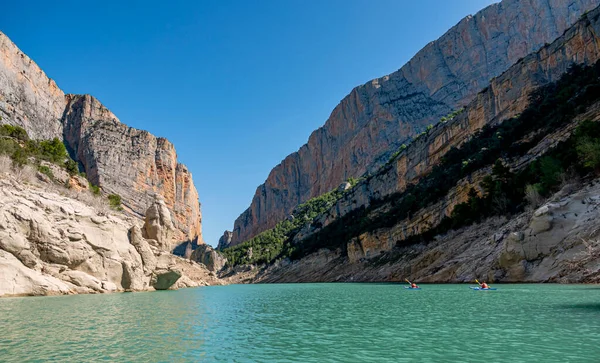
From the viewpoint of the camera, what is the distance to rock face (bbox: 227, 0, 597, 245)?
119 metres

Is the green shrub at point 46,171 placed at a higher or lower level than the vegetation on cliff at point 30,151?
lower

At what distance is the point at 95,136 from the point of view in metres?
111

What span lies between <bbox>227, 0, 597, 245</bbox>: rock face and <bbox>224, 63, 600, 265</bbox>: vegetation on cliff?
195ft

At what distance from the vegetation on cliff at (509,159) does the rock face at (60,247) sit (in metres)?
40.8

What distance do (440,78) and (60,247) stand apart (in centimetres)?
12797

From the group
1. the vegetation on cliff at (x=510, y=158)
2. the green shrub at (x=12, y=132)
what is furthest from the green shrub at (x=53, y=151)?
the vegetation on cliff at (x=510, y=158)

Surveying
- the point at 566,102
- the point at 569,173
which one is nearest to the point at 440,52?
the point at 566,102

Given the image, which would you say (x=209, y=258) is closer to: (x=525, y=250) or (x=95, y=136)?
(x=95, y=136)

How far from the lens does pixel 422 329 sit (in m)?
12.8

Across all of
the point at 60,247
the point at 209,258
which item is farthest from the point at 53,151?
the point at 209,258

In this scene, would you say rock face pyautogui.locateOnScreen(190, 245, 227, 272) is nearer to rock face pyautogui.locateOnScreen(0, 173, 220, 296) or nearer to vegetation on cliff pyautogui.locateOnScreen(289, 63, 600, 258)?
vegetation on cliff pyautogui.locateOnScreen(289, 63, 600, 258)

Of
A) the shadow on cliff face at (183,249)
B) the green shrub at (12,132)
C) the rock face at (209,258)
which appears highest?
the green shrub at (12,132)

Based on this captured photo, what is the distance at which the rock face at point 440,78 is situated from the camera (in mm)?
119375

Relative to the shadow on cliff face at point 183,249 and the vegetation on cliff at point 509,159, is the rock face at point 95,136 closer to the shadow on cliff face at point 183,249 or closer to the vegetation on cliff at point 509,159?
the shadow on cliff face at point 183,249
